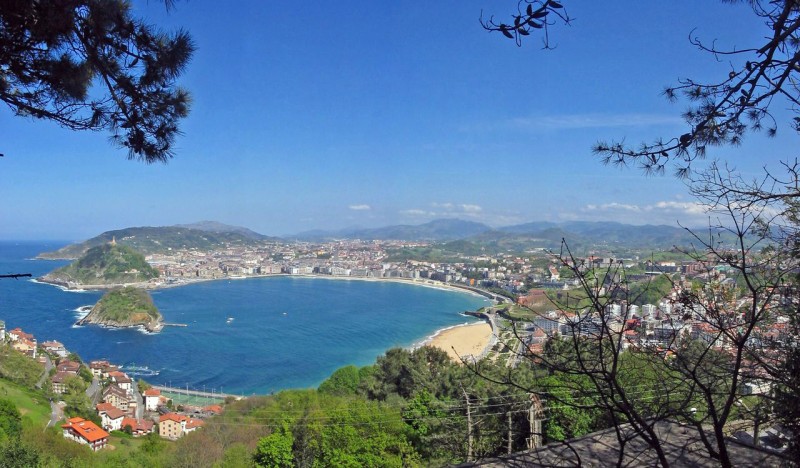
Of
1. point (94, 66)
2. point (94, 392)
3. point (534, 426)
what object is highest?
point (94, 66)

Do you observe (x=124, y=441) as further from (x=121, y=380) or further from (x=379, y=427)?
(x=379, y=427)

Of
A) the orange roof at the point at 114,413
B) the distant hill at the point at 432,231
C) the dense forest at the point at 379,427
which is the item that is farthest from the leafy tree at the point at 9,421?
the distant hill at the point at 432,231

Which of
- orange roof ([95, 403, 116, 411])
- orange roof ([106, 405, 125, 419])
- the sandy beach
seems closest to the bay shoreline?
the sandy beach

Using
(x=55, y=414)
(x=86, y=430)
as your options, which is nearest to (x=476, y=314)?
(x=55, y=414)

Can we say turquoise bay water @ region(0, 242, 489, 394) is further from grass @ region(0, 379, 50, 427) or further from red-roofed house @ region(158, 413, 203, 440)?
grass @ region(0, 379, 50, 427)

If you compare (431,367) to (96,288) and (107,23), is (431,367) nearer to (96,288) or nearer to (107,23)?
(107,23)
